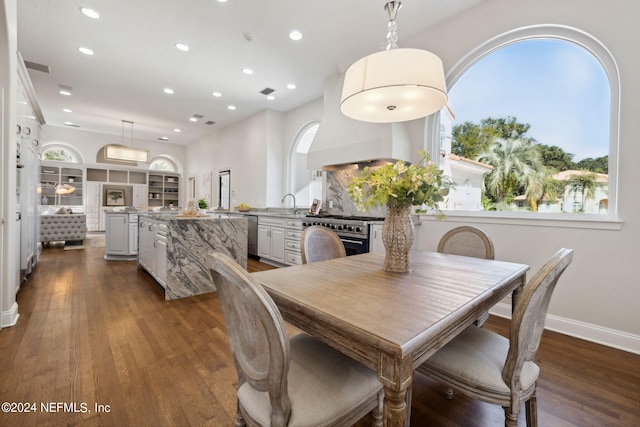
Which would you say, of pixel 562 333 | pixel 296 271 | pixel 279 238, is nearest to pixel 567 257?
pixel 296 271

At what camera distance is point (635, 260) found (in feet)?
7.01

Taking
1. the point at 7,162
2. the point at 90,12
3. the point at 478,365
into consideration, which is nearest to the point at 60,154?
the point at 90,12

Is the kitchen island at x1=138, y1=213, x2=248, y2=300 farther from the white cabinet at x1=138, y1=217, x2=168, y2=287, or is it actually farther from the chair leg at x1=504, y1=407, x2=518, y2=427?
the chair leg at x1=504, y1=407, x2=518, y2=427

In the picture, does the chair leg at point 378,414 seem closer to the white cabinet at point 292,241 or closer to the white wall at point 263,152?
the white cabinet at point 292,241

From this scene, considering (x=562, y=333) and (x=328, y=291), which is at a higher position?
(x=328, y=291)

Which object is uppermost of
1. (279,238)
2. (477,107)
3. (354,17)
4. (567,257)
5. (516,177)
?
(354,17)

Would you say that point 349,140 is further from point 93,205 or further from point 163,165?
point 93,205

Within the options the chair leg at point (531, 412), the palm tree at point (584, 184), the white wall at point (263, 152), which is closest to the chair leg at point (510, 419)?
the chair leg at point (531, 412)

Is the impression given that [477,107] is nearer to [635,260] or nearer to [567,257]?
[635,260]

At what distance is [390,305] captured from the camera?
0.97 m

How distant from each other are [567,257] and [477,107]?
103 inches

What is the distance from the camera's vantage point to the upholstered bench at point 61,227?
6.20m

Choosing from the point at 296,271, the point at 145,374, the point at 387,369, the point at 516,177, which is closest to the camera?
the point at 387,369

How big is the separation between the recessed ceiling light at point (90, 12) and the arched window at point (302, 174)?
3486 mm
